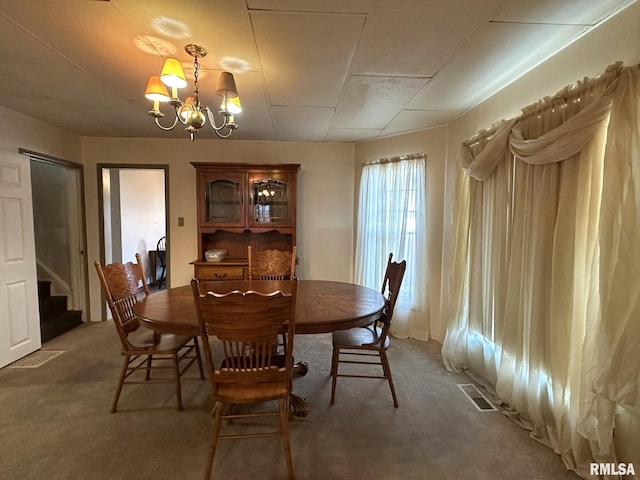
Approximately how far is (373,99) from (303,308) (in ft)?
5.87

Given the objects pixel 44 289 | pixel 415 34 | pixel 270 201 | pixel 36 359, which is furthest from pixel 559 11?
pixel 44 289

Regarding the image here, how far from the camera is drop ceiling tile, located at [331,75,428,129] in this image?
7.23 feet

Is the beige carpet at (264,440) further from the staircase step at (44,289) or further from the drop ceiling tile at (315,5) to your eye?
the drop ceiling tile at (315,5)

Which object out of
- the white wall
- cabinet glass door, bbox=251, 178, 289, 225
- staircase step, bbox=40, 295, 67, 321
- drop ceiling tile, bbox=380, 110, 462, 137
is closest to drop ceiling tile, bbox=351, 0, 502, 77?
drop ceiling tile, bbox=380, 110, 462, 137

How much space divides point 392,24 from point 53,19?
5.58ft

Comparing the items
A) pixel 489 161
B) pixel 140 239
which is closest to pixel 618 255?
pixel 489 161

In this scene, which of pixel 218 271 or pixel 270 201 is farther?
pixel 270 201

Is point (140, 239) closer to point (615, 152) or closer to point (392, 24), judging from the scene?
point (392, 24)

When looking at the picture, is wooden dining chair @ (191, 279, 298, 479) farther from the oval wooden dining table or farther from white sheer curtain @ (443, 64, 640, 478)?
white sheer curtain @ (443, 64, 640, 478)

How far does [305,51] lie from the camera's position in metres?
1.80

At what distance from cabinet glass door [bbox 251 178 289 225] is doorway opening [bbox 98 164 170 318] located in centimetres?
120

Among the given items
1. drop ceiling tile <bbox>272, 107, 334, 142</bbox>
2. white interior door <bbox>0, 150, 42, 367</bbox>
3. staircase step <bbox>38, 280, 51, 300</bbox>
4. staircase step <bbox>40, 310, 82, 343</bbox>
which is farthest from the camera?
staircase step <bbox>38, 280, 51, 300</bbox>

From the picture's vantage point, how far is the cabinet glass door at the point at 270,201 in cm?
365

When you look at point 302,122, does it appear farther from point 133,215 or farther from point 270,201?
point 133,215
